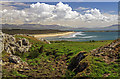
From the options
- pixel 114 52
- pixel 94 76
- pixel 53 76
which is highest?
pixel 114 52

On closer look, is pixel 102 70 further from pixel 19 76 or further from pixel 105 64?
pixel 19 76

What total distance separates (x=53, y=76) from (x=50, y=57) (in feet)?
35.9

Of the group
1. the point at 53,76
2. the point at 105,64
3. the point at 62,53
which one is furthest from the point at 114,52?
the point at 62,53

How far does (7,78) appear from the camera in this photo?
1712 cm

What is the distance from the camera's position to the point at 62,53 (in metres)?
30.5

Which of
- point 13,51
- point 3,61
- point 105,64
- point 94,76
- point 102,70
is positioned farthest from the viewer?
point 13,51

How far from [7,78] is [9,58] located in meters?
6.96

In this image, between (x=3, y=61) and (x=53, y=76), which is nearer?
(x=53, y=76)

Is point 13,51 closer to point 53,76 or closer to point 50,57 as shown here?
point 50,57

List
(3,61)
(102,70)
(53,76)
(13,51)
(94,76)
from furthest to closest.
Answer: (13,51) < (3,61) < (53,76) < (102,70) < (94,76)

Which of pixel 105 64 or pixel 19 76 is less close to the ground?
pixel 105 64

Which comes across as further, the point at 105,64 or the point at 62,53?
the point at 62,53

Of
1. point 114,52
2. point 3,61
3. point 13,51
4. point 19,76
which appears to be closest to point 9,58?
point 3,61

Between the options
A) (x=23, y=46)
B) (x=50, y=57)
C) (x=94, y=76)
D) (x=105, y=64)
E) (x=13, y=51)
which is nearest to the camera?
(x=94, y=76)
